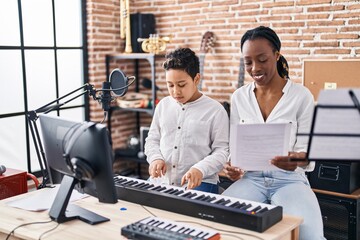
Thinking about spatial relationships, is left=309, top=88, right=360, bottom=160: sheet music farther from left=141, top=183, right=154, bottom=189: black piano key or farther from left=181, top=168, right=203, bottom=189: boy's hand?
left=141, top=183, right=154, bottom=189: black piano key

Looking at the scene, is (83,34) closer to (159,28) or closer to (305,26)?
(159,28)

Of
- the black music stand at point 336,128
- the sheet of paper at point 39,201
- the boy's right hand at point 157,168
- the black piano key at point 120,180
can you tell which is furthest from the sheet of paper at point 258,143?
the sheet of paper at point 39,201

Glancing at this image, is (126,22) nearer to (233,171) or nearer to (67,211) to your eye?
(233,171)

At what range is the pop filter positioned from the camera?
2.21 metres

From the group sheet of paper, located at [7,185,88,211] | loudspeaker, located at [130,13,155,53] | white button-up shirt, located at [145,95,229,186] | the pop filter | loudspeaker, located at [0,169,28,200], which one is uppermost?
loudspeaker, located at [130,13,155,53]

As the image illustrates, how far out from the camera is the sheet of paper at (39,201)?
2.02m

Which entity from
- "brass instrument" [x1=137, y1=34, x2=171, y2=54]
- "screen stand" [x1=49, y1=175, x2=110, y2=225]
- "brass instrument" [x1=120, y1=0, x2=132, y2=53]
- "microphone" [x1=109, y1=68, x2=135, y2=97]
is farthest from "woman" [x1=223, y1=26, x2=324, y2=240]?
"brass instrument" [x1=120, y1=0, x2=132, y2=53]

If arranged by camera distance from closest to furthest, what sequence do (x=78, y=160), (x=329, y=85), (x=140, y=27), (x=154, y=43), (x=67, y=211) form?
1. (x=78, y=160)
2. (x=67, y=211)
3. (x=329, y=85)
4. (x=154, y=43)
5. (x=140, y=27)

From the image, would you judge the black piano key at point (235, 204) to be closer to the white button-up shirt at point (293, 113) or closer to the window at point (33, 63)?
the white button-up shirt at point (293, 113)

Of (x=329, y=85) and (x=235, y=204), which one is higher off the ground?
(x=329, y=85)

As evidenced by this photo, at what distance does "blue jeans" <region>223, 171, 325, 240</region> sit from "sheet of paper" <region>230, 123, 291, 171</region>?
215mm

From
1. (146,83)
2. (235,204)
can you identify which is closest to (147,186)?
(235,204)

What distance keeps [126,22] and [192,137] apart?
241cm

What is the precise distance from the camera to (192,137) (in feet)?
7.88
